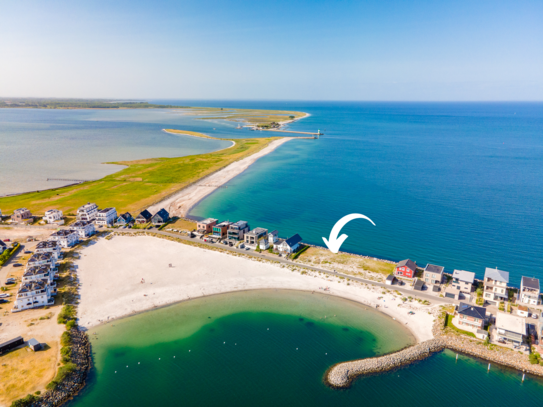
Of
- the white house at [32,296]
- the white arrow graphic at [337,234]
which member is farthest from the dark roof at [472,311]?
the white house at [32,296]

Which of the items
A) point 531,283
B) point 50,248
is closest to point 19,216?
point 50,248

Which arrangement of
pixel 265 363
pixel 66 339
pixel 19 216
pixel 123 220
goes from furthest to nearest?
pixel 19 216 < pixel 123 220 < pixel 66 339 < pixel 265 363

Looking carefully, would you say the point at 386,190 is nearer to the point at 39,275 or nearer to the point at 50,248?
the point at 50,248

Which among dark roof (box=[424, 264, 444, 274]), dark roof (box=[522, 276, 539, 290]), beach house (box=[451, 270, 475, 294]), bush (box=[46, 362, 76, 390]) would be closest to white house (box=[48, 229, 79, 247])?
bush (box=[46, 362, 76, 390])

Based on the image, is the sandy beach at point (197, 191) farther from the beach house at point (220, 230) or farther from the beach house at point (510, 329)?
the beach house at point (510, 329)

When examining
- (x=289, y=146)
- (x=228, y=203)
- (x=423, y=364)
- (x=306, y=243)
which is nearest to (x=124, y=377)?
(x=423, y=364)

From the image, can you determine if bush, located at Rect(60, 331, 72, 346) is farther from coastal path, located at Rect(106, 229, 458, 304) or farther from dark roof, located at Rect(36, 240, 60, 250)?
coastal path, located at Rect(106, 229, 458, 304)
